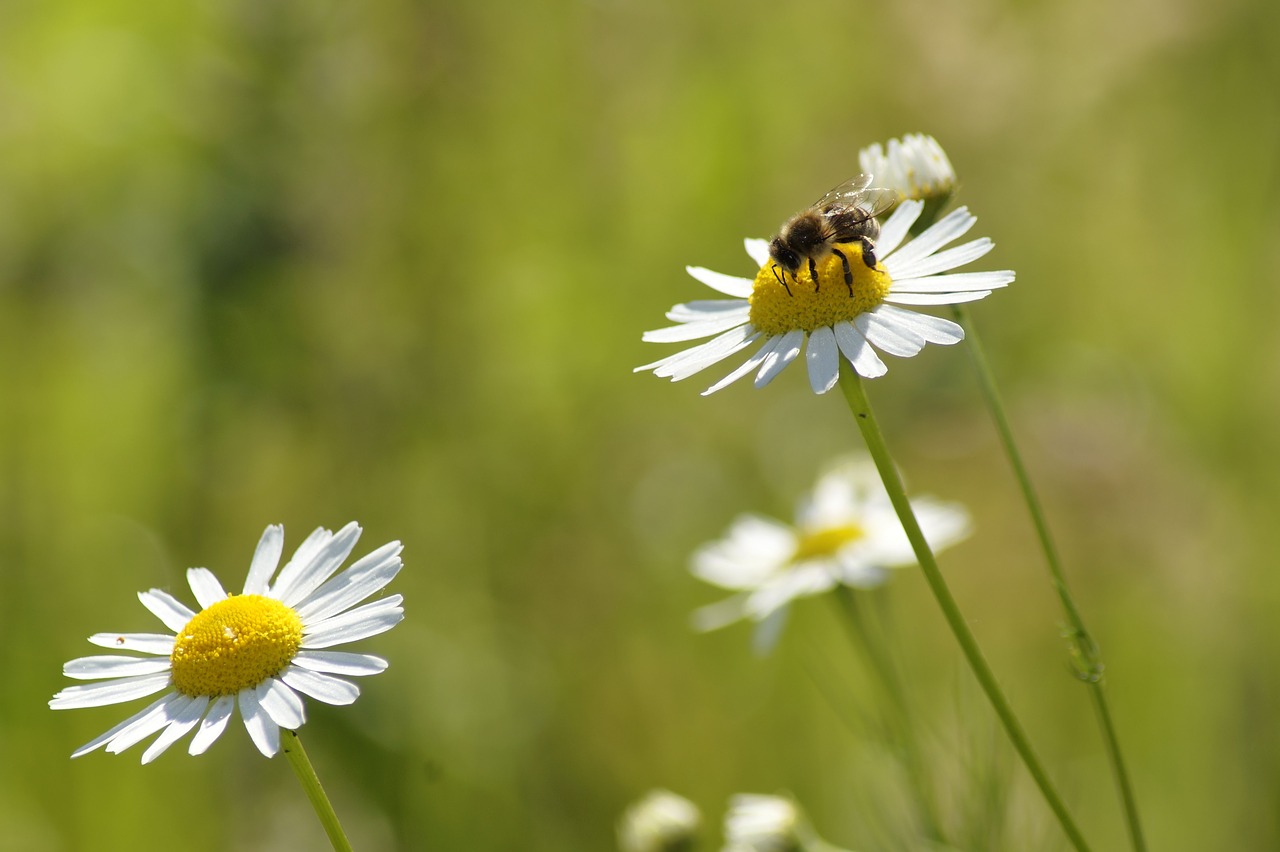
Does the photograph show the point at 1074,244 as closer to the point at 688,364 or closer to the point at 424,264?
the point at 424,264

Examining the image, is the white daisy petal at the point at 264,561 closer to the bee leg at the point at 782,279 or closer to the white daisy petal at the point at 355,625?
the white daisy petal at the point at 355,625

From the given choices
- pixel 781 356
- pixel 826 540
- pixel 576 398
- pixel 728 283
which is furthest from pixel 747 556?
pixel 576 398

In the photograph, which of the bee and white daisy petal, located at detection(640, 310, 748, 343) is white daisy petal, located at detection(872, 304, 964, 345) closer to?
the bee

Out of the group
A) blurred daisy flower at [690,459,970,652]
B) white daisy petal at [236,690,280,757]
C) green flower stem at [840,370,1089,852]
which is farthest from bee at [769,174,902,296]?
white daisy petal at [236,690,280,757]

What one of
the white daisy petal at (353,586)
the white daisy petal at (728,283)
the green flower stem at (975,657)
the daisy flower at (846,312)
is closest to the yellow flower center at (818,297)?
the daisy flower at (846,312)

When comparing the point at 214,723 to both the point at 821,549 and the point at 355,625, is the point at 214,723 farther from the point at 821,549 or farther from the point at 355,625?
the point at 821,549

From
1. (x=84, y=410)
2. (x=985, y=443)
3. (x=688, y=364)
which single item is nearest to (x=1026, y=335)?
(x=985, y=443)
